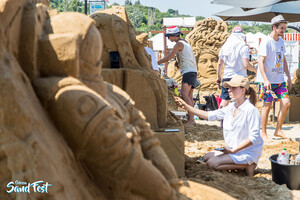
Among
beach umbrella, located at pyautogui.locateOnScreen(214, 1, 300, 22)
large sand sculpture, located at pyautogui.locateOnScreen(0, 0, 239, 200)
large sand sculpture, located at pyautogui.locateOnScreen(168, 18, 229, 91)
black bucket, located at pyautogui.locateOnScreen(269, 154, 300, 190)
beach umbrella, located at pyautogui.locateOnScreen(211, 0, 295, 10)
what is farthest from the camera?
large sand sculpture, located at pyautogui.locateOnScreen(168, 18, 229, 91)

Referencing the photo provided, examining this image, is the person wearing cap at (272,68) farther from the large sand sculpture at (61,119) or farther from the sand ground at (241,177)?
the large sand sculpture at (61,119)

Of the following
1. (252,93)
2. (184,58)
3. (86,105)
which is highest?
(86,105)

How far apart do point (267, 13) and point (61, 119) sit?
9783 mm

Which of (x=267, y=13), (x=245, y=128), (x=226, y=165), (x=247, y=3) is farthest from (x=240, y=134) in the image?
(x=267, y=13)

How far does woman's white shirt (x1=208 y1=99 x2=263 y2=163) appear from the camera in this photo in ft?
13.5

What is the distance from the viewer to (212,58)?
14188 millimetres

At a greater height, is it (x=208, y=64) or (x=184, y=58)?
(x=184, y=58)

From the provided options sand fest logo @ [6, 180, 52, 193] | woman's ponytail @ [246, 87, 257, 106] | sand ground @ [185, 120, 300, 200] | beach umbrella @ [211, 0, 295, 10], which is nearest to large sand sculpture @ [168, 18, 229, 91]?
beach umbrella @ [211, 0, 295, 10]

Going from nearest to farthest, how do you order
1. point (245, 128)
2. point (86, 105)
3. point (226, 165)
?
point (86, 105) → point (245, 128) → point (226, 165)

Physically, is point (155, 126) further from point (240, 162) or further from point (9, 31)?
point (9, 31)

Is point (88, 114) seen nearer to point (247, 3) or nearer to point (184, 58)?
point (184, 58)

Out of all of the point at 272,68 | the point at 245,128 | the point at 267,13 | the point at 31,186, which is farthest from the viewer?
the point at 267,13

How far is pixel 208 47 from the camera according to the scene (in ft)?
46.5

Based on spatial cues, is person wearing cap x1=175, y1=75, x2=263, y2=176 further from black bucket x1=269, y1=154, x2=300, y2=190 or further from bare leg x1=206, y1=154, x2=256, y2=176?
black bucket x1=269, y1=154, x2=300, y2=190
